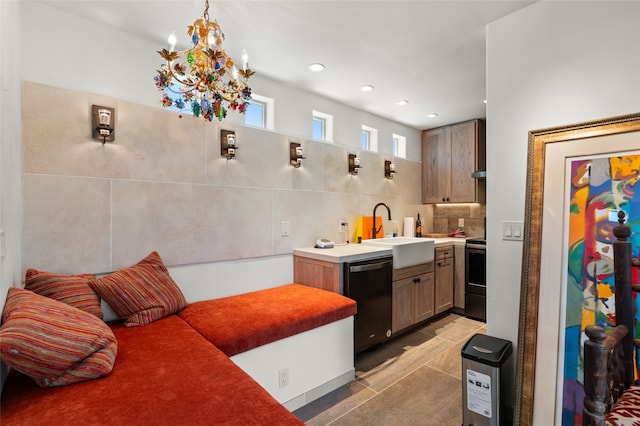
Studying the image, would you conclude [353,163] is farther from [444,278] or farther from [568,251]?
[568,251]

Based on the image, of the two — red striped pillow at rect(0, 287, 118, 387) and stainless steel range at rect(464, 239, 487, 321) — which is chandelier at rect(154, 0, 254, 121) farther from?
stainless steel range at rect(464, 239, 487, 321)

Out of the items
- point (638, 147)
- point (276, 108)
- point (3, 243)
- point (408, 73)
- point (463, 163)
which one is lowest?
point (3, 243)

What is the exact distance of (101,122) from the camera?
2043mm

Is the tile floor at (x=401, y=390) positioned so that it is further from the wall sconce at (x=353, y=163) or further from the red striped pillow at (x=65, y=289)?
the wall sconce at (x=353, y=163)

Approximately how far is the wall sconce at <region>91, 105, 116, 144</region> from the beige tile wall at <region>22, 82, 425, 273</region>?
4 centimetres

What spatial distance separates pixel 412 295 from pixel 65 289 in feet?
9.71

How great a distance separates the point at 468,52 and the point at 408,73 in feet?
1.78

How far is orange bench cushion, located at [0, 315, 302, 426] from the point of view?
1.05 metres

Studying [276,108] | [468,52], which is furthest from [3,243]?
[468,52]

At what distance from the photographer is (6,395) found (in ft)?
3.87

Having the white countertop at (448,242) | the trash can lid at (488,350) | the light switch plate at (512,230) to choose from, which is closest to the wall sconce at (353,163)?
the white countertop at (448,242)

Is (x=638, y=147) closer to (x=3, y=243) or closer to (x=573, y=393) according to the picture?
(x=573, y=393)

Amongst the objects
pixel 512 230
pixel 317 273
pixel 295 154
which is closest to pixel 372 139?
pixel 295 154

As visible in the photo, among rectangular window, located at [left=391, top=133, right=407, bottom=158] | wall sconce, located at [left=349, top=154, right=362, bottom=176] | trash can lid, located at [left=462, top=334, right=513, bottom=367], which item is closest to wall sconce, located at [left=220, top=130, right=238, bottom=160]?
wall sconce, located at [left=349, top=154, right=362, bottom=176]
